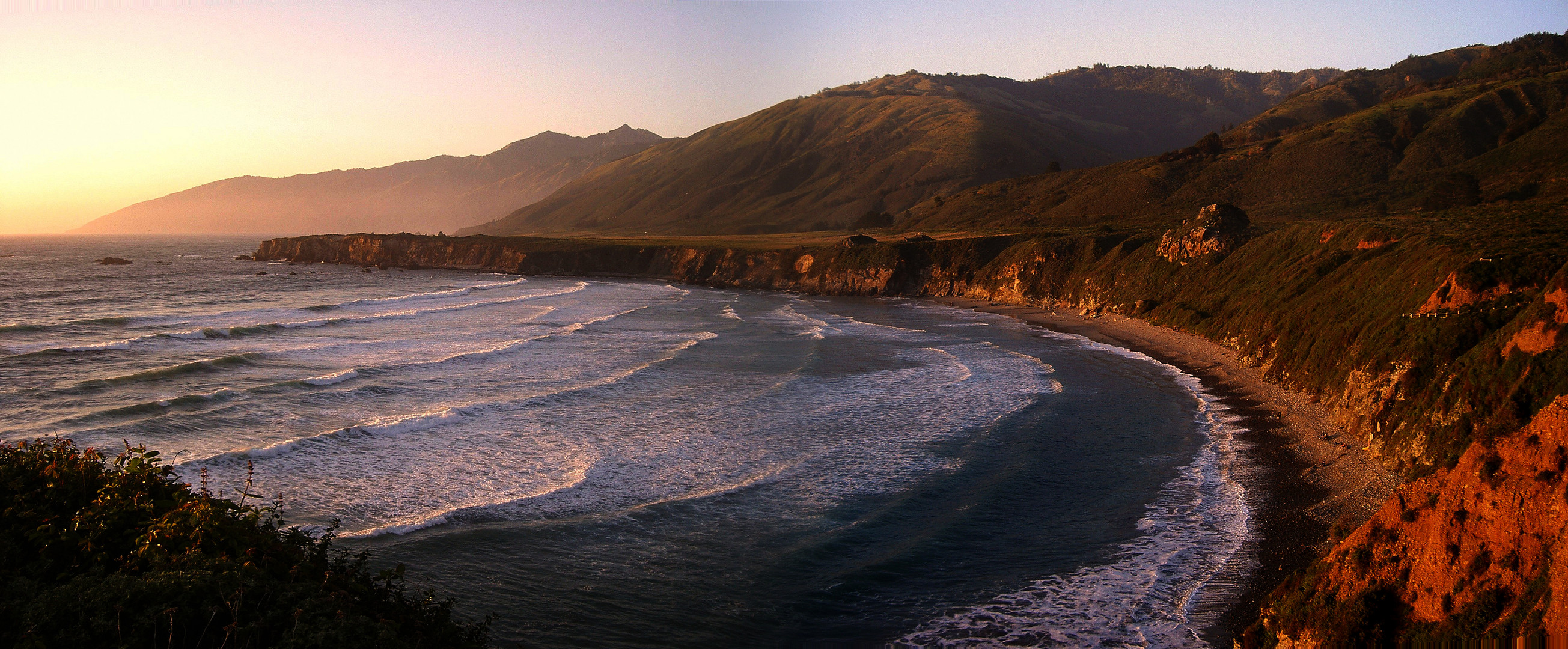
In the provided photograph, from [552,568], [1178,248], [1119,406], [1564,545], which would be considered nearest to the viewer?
[1564,545]

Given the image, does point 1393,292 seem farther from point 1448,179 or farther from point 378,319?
point 378,319

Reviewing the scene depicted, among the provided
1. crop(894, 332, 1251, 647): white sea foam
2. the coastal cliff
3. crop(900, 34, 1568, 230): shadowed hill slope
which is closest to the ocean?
crop(894, 332, 1251, 647): white sea foam

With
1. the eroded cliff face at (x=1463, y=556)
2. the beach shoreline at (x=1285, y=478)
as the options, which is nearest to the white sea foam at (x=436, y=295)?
the beach shoreline at (x=1285, y=478)

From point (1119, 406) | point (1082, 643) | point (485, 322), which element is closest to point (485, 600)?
point (1082, 643)

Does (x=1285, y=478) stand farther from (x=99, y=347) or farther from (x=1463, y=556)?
(x=99, y=347)

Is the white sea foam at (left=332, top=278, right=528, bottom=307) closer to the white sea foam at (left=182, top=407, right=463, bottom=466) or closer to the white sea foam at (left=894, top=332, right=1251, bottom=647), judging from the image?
the white sea foam at (left=182, top=407, right=463, bottom=466)
